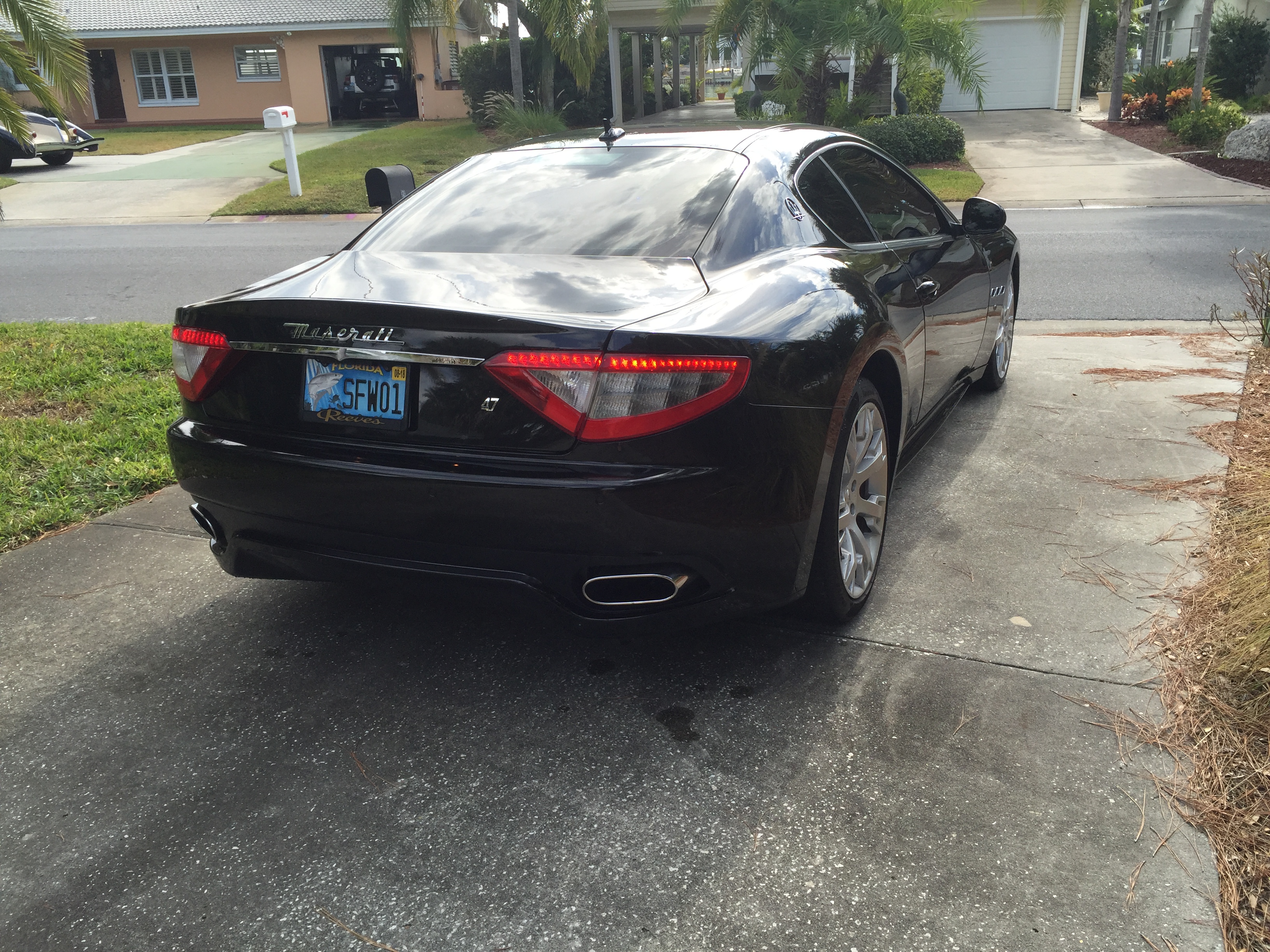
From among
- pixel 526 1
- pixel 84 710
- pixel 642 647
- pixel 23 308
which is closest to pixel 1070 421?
pixel 642 647

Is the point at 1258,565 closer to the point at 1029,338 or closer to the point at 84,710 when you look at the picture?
the point at 84,710

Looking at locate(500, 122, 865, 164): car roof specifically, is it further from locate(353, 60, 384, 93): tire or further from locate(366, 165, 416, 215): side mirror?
locate(353, 60, 384, 93): tire

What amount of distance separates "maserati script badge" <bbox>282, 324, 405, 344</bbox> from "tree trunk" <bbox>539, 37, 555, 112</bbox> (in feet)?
79.9

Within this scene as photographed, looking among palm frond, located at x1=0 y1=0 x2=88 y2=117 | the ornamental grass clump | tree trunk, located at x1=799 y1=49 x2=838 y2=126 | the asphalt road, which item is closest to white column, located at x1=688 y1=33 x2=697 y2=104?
the ornamental grass clump

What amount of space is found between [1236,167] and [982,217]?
1619cm

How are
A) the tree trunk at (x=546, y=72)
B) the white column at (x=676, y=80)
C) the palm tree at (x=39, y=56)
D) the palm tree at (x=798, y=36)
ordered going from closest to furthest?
the palm tree at (x=39, y=56)
the palm tree at (x=798, y=36)
the tree trunk at (x=546, y=72)
the white column at (x=676, y=80)

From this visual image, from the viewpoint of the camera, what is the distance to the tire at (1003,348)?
565 cm

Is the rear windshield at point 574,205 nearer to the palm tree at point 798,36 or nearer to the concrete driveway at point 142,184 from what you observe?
the concrete driveway at point 142,184

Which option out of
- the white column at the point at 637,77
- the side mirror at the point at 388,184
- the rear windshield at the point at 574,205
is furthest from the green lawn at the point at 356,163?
the rear windshield at the point at 574,205

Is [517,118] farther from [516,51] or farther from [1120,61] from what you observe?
[1120,61]

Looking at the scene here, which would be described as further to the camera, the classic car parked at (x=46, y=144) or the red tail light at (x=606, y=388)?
the classic car parked at (x=46, y=144)

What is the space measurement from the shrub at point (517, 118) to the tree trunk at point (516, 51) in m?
0.26

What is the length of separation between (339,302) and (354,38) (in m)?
33.3

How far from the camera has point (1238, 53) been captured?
27.3 meters
